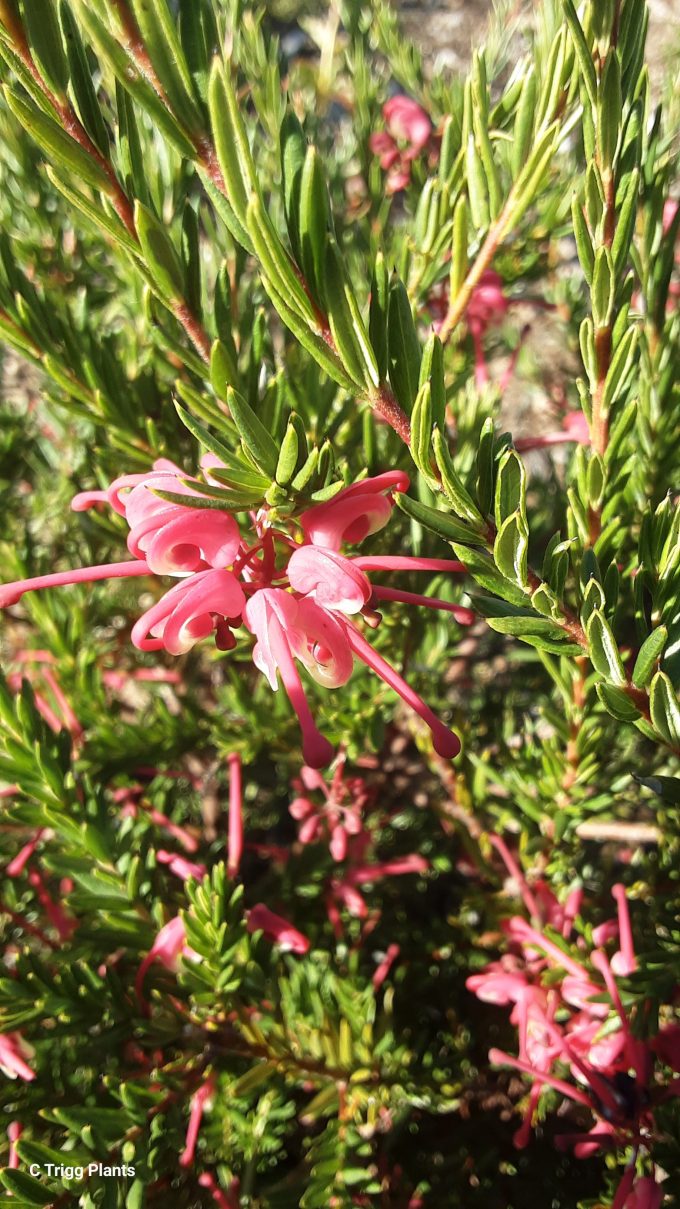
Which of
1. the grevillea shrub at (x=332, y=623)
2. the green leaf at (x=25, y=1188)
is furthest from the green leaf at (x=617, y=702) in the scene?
the green leaf at (x=25, y=1188)

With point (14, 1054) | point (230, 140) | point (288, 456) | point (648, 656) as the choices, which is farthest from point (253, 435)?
point (14, 1054)

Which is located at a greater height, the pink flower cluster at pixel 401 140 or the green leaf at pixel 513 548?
the pink flower cluster at pixel 401 140

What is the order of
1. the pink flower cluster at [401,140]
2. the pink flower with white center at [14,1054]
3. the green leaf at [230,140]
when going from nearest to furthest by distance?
the green leaf at [230,140]
the pink flower with white center at [14,1054]
the pink flower cluster at [401,140]

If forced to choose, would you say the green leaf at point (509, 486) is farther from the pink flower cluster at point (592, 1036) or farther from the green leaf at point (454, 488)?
the pink flower cluster at point (592, 1036)

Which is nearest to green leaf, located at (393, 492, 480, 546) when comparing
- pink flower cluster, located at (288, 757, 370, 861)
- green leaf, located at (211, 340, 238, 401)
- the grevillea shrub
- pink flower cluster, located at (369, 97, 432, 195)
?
the grevillea shrub

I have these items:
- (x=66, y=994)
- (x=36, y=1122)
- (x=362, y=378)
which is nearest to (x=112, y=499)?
(x=362, y=378)

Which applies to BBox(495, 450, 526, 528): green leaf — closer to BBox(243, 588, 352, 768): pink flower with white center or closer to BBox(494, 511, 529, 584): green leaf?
BBox(494, 511, 529, 584): green leaf
